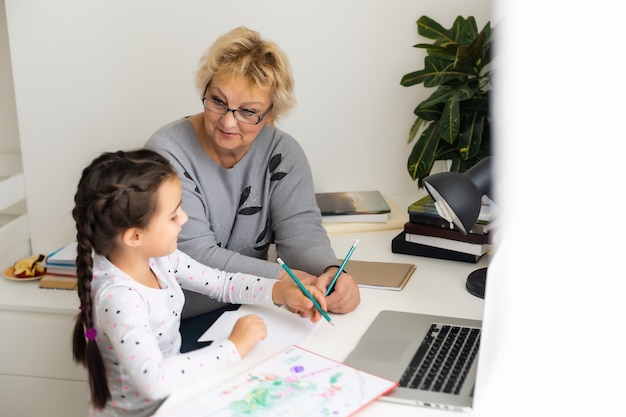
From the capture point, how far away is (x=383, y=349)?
136 cm

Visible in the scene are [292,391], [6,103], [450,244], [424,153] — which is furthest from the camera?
[6,103]

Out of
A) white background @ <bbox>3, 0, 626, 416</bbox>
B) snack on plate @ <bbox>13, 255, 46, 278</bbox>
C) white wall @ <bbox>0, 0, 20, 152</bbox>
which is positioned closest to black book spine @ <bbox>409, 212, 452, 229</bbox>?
white background @ <bbox>3, 0, 626, 416</bbox>

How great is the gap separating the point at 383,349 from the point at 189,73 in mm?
1397

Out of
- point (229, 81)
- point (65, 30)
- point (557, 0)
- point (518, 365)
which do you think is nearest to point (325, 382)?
point (518, 365)

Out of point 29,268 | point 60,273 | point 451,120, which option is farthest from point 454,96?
point 29,268

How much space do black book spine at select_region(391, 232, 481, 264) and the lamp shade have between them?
0.36 metres

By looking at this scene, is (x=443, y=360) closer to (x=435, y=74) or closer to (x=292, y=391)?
(x=292, y=391)

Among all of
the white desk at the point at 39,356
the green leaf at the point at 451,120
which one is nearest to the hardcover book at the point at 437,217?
the green leaf at the point at 451,120

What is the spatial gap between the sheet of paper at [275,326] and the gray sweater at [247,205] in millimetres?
209

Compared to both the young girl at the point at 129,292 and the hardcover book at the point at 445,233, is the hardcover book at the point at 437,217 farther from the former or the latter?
the young girl at the point at 129,292

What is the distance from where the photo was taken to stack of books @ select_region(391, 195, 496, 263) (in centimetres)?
183

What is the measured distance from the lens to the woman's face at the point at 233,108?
1721mm

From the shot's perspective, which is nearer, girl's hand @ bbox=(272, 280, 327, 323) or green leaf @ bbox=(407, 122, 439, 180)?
girl's hand @ bbox=(272, 280, 327, 323)

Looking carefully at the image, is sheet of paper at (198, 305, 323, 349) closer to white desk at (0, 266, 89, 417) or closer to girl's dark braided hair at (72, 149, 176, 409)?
girl's dark braided hair at (72, 149, 176, 409)
